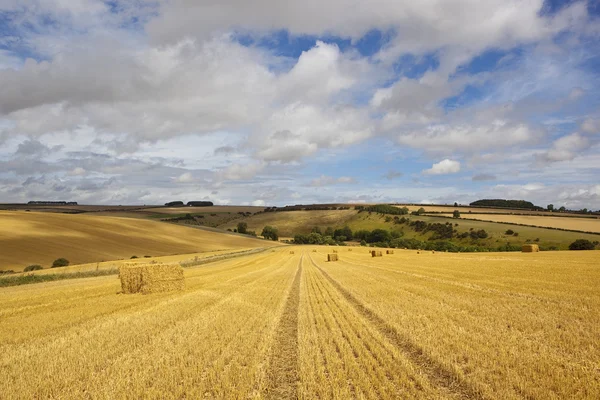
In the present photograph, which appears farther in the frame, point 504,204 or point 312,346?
point 504,204

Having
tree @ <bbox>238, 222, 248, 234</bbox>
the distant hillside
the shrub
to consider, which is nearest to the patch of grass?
the shrub

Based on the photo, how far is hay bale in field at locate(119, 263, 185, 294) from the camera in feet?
61.1

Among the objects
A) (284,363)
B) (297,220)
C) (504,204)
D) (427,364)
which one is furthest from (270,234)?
(427,364)

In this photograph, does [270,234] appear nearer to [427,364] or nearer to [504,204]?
[504,204]

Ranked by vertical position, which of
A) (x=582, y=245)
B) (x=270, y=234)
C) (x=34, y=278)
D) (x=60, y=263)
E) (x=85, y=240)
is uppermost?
(x=582, y=245)

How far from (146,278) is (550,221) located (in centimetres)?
9822

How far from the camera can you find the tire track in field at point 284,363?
6405mm

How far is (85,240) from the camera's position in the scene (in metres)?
60.6

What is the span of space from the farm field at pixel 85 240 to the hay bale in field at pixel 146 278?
28778mm

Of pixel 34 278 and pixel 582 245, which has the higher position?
pixel 582 245

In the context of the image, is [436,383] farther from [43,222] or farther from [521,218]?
[521,218]

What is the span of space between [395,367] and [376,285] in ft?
40.8

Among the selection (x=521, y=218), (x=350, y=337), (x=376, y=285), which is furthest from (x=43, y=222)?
(x=521, y=218)

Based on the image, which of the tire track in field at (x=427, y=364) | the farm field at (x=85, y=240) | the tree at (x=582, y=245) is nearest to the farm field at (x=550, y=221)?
the tree at (x=582, y=245)
